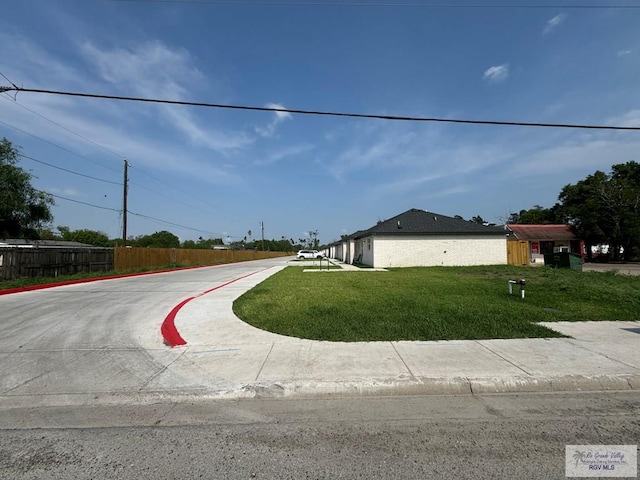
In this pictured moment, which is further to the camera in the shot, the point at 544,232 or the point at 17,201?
the point at 544,232

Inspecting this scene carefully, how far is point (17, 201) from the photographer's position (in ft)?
98.1

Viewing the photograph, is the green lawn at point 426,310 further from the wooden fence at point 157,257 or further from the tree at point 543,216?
the tree at point 543,216

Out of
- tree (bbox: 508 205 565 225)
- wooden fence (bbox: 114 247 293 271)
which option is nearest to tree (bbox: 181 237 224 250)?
wooden fence (bbox: 114 247 293 271)

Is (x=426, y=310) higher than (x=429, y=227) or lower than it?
lower

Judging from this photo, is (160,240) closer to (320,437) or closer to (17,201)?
(17,201)

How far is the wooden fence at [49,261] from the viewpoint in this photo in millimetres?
16422

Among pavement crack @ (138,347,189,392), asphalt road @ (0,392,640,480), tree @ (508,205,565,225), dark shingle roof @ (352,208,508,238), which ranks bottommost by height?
asphalt road @ (0,392,640,480)

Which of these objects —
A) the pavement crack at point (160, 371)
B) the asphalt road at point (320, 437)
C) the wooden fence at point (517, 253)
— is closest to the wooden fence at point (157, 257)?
the pavement crack at point (160, 371)

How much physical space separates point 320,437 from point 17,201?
123ft

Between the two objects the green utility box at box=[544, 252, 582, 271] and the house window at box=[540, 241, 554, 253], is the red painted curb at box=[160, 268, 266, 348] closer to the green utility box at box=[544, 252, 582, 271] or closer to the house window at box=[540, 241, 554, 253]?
the green utility box at box=[544, 252, 582, 271]

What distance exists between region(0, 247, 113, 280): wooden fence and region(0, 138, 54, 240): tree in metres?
12.9

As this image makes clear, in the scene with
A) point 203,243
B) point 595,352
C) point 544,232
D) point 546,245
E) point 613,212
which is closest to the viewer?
point 595,352

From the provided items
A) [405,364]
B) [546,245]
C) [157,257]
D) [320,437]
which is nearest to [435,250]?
[405,364]

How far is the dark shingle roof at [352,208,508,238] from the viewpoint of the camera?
2672 centimetres
